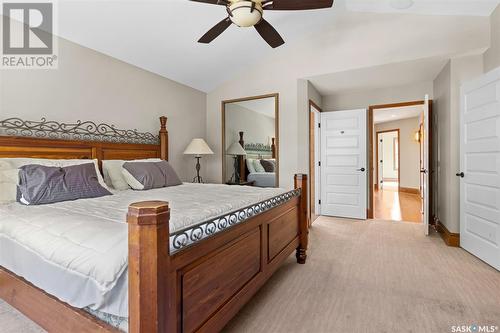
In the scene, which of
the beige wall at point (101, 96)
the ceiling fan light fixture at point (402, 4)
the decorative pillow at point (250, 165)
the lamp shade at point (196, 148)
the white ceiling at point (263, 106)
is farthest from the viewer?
the decorative pillow at point (250, 165)

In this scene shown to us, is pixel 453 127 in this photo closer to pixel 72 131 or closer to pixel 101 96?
pixel 101 96


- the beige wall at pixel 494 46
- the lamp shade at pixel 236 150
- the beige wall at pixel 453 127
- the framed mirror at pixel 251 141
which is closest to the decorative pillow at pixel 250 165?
the framed mirror at pixel 251 141

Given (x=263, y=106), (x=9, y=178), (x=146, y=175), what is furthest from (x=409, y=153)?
(x=9, y=178)

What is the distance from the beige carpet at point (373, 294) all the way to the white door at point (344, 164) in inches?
58.5

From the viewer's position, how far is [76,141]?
2760 millimetres

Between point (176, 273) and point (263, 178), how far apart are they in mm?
3310

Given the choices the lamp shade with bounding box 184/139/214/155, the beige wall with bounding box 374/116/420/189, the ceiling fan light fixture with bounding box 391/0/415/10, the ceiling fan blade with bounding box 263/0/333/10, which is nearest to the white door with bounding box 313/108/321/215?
the ceiling fan light fixture with bounding box 391/0/415/10

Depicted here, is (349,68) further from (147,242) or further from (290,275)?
(147,242)

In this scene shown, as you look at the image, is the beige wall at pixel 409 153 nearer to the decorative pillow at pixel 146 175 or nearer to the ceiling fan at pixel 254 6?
the ceiling fan at pixel 254 6

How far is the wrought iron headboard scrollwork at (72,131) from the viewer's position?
240 centimetres

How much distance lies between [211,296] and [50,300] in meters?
0.78

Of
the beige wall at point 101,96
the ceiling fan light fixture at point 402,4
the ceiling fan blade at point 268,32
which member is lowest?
the beige wall at point 101,96

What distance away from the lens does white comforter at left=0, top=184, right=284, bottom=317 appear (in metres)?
0.97

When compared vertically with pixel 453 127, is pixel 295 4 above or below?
above
